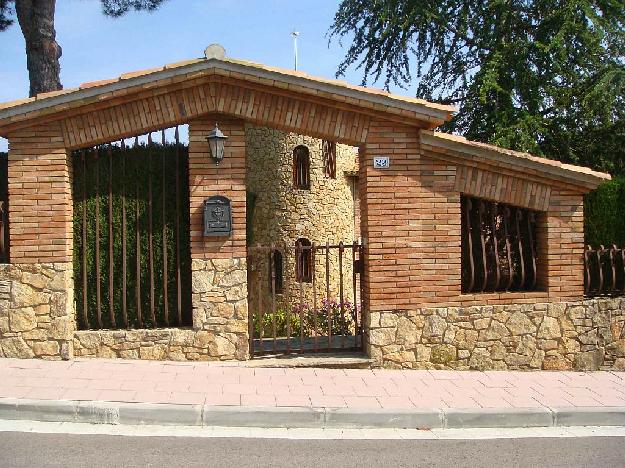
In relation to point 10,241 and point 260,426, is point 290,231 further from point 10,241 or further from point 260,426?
point 260,426

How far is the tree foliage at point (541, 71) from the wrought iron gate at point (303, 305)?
445cm

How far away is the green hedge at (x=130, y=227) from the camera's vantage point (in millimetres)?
7961

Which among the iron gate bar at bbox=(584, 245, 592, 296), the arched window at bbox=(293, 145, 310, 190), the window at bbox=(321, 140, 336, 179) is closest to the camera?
the iron gate bar at bbox=(584, 245, 592, 296)

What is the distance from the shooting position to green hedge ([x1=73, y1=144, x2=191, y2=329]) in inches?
313

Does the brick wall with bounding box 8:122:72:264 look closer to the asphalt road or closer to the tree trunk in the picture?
the asphalt road

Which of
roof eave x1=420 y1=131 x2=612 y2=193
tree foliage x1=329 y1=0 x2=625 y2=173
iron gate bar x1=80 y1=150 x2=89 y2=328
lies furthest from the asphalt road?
tree foliage x1=329 y1=0 x2=625 y2=173

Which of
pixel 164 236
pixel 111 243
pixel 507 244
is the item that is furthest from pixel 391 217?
pixel 111 243

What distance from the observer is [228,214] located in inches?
306

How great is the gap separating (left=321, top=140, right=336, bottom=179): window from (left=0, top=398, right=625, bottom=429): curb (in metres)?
11.6

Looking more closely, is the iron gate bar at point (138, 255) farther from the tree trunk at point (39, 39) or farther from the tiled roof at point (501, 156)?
the tree trunk at point (39, 39)

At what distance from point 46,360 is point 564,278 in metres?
6.58

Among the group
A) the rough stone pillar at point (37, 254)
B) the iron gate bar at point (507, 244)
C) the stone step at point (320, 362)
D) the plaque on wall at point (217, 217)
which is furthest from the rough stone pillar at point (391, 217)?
the rough stone pillar at point (37, 254)

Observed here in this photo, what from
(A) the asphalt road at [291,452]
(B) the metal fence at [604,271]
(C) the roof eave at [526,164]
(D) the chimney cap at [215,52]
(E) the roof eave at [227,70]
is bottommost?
(A) the asphalt road at [291,452]

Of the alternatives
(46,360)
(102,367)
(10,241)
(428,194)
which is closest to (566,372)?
(428,194)
